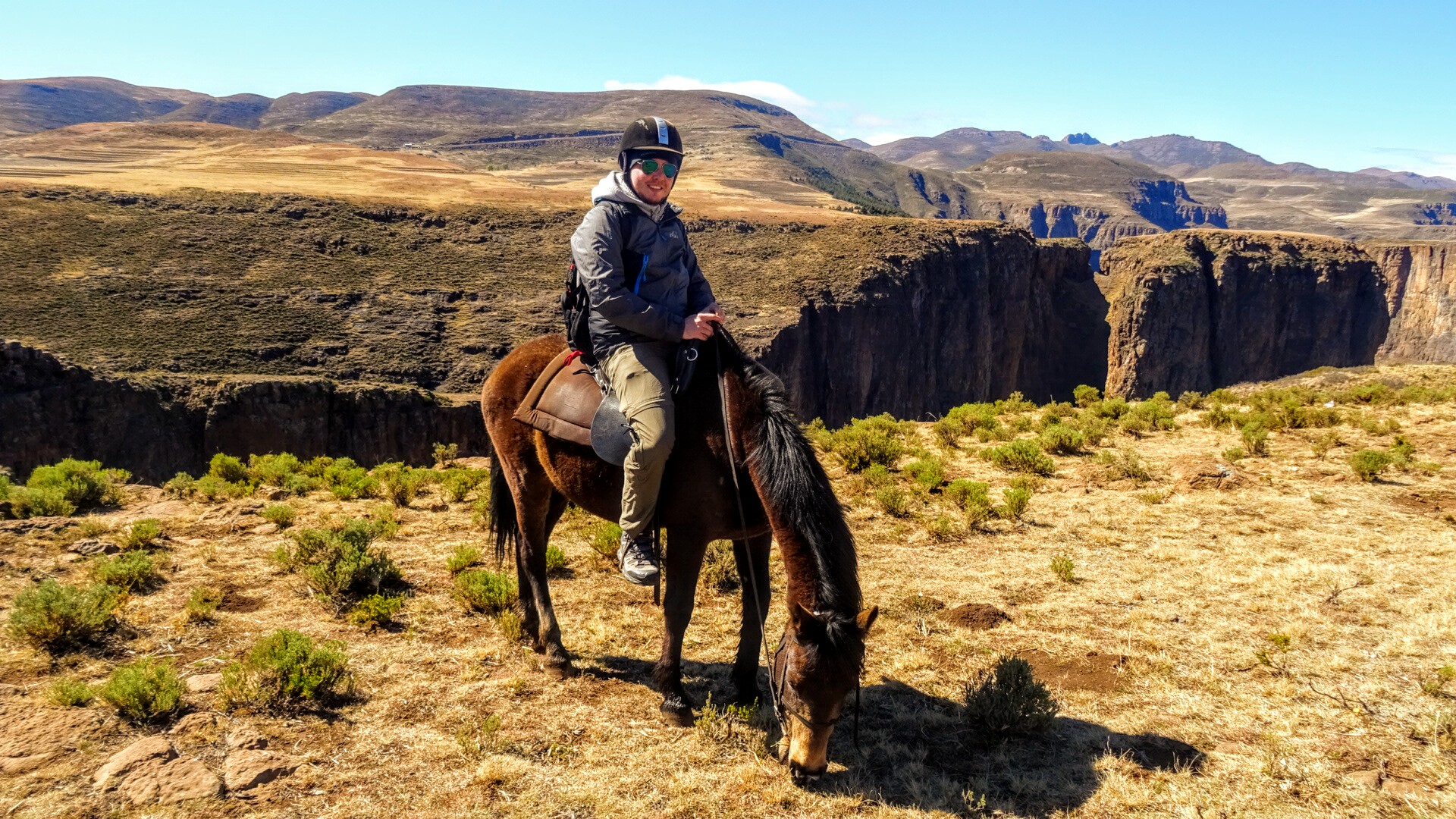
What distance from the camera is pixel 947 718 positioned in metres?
5.09

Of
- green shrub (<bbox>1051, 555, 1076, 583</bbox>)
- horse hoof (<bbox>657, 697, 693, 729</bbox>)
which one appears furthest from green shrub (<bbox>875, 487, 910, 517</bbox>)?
horse hoof (<bbox>657, 697, 693, 729</bbox>)

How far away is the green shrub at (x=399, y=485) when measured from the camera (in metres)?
10.3

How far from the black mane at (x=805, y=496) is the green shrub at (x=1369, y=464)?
29.3 ft

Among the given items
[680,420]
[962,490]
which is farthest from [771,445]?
[962,490]

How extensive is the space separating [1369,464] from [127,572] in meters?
13.6

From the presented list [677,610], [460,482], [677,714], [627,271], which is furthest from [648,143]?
[460,482]

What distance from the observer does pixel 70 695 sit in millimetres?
4594

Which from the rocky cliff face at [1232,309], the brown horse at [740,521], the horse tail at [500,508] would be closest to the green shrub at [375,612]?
the horse tail at [500,508]

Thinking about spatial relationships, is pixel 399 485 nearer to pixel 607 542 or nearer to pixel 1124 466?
pixel 607 542

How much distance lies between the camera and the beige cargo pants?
4.58m

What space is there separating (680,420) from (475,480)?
23.6 ft

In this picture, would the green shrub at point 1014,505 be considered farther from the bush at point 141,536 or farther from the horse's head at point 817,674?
the bush at point 141,536

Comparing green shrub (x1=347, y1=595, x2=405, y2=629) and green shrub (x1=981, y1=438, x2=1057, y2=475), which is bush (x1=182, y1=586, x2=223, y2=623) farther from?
green shrub (x1=981, y1=438, x2=1057, y2=475)

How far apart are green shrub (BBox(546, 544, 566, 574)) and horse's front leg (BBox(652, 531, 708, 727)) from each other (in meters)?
2.77
